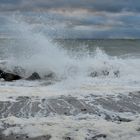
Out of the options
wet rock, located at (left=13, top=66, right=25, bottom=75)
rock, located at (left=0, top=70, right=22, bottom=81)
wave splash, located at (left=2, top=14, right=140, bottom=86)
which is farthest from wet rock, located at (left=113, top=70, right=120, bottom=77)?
rock, located at (left=0, top=70, right=22, bottom=81)

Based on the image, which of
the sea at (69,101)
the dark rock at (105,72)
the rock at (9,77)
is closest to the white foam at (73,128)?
the sea at (69,101)

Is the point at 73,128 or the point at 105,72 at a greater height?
the point at 73,128

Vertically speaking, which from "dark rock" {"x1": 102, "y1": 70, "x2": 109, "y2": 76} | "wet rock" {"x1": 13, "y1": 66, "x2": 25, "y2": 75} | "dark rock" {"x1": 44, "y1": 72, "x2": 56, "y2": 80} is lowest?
"dark rock" {"x1": 102, "y1": 70, "x2": 109, "y2": 76}

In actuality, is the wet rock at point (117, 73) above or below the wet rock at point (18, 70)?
below

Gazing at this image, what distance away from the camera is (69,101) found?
510 inches

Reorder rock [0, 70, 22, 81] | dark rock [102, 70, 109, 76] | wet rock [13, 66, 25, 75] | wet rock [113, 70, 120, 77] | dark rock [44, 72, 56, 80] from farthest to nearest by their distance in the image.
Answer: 1. wet rock [13, 66, 25, 75]
2. dark rock [102, 70, 109, 76]
3. wet rock [113, 70, 120, 77]
4. dark rock [44, 72, 56, 80]
5. rock [0, 70, 22, 81]

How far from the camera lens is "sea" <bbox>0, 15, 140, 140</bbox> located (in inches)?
364

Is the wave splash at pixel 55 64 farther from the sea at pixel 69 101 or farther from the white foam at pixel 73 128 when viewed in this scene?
the white foam at pixel 73 128

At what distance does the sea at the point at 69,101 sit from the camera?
30.3ft

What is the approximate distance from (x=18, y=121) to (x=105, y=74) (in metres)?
11.9

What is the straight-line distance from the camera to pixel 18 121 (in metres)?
10.2

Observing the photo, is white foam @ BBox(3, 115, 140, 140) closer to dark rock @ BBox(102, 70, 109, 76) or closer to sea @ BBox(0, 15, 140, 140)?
sea @ BBox(0, 15, 140, 140)

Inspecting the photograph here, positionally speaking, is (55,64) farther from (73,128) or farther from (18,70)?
(73,128)

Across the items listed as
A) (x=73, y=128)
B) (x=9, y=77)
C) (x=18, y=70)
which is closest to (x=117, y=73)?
(x=18, y=70)
